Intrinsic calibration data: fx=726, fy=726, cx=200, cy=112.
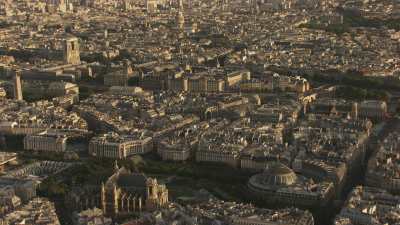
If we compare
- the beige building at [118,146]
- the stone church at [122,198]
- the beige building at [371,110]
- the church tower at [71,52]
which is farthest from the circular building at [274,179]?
the church tower at [71,52]

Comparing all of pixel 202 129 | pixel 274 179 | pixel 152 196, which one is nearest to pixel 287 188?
pixel 274 179

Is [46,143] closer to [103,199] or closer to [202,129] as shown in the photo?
[202,129]

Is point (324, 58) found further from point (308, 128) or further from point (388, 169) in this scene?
point (388, 169)

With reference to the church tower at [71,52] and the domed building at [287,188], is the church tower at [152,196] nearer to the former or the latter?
the domed building at [287,188]

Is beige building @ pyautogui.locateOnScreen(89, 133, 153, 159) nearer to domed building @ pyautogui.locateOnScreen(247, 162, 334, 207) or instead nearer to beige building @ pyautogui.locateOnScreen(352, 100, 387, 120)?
domed building @ pyautogui.locateOnScreen(247, 162, 334, 207)

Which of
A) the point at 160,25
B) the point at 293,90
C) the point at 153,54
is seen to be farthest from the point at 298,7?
the point at 293,90

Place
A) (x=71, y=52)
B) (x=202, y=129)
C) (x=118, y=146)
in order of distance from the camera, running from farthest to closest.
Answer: (x=71, y=52) → (x=202, y=129) → (x=118, y=146)
